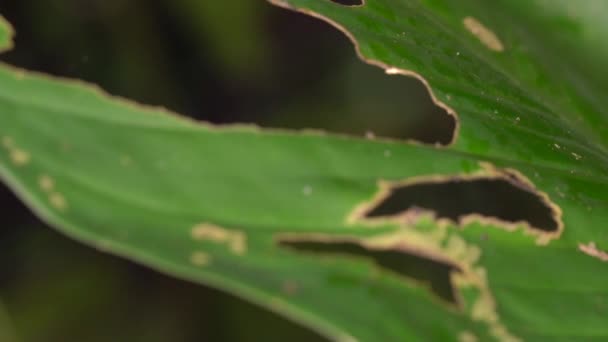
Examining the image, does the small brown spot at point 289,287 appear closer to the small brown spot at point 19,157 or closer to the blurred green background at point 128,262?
the small brown spot at point 19,157

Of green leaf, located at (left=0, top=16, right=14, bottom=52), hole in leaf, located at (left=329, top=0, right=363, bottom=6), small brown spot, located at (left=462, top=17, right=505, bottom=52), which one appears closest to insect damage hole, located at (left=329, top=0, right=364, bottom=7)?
hole in leaf, located at (left=329, top=0, right=363, bottom=6)

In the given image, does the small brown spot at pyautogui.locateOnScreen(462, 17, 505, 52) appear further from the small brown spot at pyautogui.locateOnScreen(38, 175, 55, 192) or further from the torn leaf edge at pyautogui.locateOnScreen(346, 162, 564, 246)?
the small brown spot at pyautogui.locateOnScreen(38, 175, 55, 192)

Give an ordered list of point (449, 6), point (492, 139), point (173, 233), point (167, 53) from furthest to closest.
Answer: point (167, 53)
point (449, 6)
point (492, 139)
point (173, 233)

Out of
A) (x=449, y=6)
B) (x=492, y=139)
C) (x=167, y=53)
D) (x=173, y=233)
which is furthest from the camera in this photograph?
(x=167, y=53)

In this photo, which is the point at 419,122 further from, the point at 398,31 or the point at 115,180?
the point at 115,180

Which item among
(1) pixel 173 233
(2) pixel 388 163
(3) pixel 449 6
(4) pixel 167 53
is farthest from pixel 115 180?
(4) pixel 167 53

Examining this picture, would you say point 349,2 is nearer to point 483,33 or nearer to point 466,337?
point 483,33
